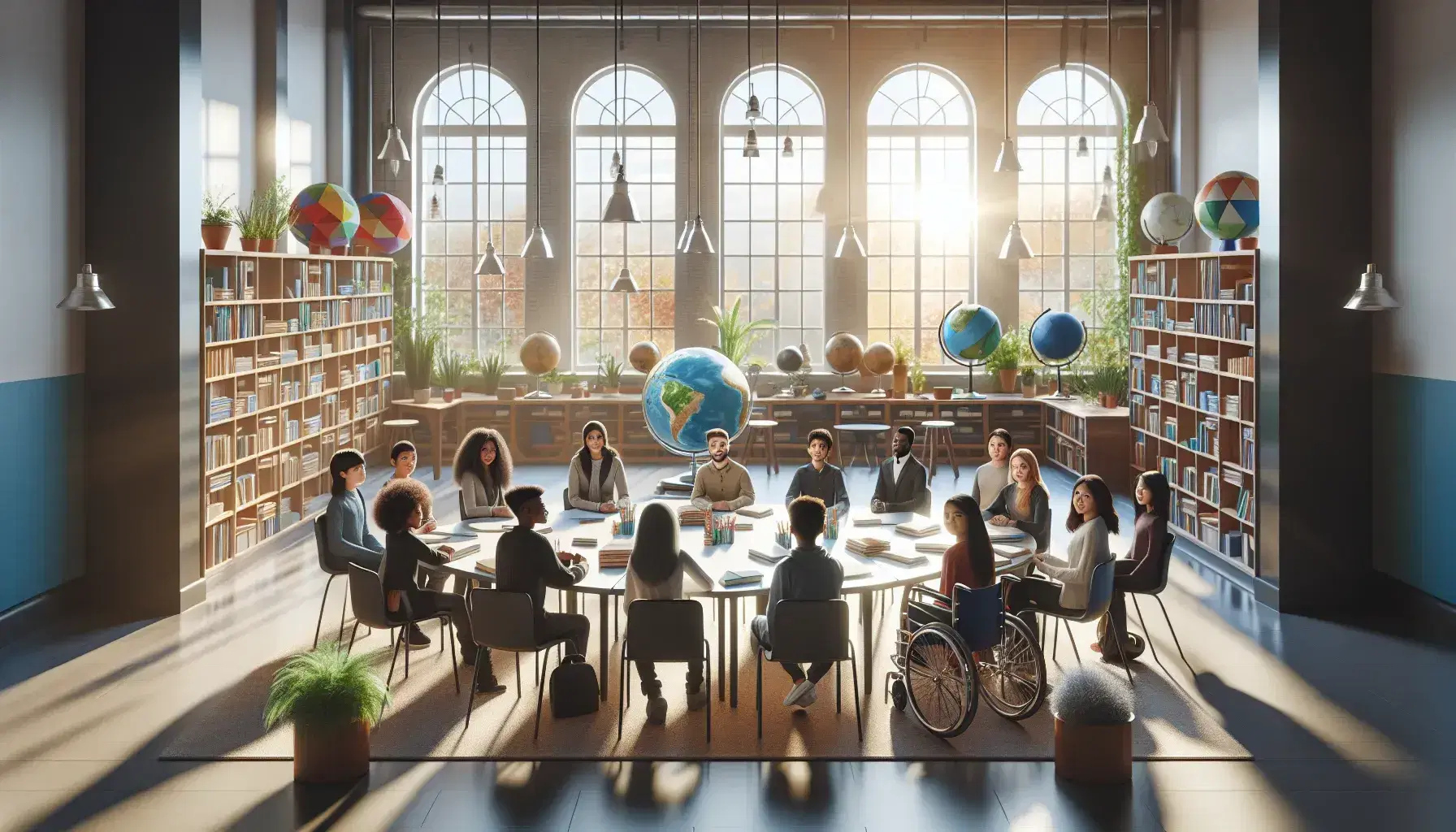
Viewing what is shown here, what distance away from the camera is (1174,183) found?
50.4 feet

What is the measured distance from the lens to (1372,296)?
7.48 m

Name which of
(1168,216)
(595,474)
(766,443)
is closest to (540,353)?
(766,443)

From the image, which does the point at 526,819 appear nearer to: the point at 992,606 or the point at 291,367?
the point at 992,606

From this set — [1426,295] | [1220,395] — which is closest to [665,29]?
[1220,395]

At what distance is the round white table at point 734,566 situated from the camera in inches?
241

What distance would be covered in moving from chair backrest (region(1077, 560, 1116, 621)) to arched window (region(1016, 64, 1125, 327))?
33.4 ft

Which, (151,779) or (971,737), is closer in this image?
(151,779)

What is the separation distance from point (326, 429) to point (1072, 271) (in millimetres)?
9565

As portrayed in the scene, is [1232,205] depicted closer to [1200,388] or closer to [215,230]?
[1200,388]

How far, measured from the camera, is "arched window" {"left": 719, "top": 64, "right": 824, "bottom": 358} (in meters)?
16.3

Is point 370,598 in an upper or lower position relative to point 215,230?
lower

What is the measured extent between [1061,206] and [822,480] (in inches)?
388

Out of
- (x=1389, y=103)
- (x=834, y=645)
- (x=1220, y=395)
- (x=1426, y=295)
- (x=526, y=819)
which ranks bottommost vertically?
(x=526, y=819)

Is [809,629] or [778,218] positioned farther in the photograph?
[778,218]
